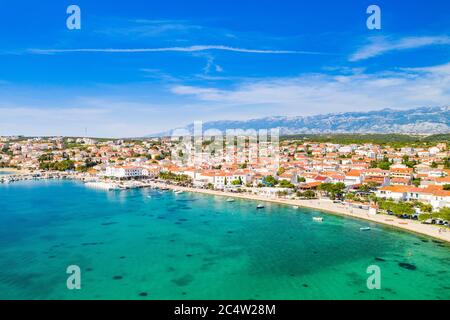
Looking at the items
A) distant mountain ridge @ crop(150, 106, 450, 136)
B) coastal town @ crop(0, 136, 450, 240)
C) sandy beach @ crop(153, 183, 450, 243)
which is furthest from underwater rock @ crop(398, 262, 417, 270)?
distant mountain ridge @ crop(150, 106, 450, 136)

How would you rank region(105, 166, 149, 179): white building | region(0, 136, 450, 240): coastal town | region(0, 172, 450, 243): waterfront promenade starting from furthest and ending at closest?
region(105, 166, 149, 179): white building < region(0, 136, 450, 240): coastal town < region(0, 172, 450, 243): waterfront promenade

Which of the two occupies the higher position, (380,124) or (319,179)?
(380,124)

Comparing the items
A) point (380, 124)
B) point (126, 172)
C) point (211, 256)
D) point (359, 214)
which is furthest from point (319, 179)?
point (380, 124)

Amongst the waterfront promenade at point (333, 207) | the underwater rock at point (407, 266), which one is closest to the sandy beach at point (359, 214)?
the waterfront promenade at point (333, 207)

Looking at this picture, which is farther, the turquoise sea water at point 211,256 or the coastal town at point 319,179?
the coastal town at point 319,179

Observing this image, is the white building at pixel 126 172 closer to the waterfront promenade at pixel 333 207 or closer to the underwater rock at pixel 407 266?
the waterfront promenade at pixel 333 207

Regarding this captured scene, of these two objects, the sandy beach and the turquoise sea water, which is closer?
the turquoise sea water

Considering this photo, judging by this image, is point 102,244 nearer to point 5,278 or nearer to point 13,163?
point 5,278

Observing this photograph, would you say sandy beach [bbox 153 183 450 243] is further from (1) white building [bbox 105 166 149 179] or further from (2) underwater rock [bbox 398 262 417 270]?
(1) white building [bbox 105 166 149 179]

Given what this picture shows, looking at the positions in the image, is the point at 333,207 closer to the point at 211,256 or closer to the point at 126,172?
the point at 211,256
